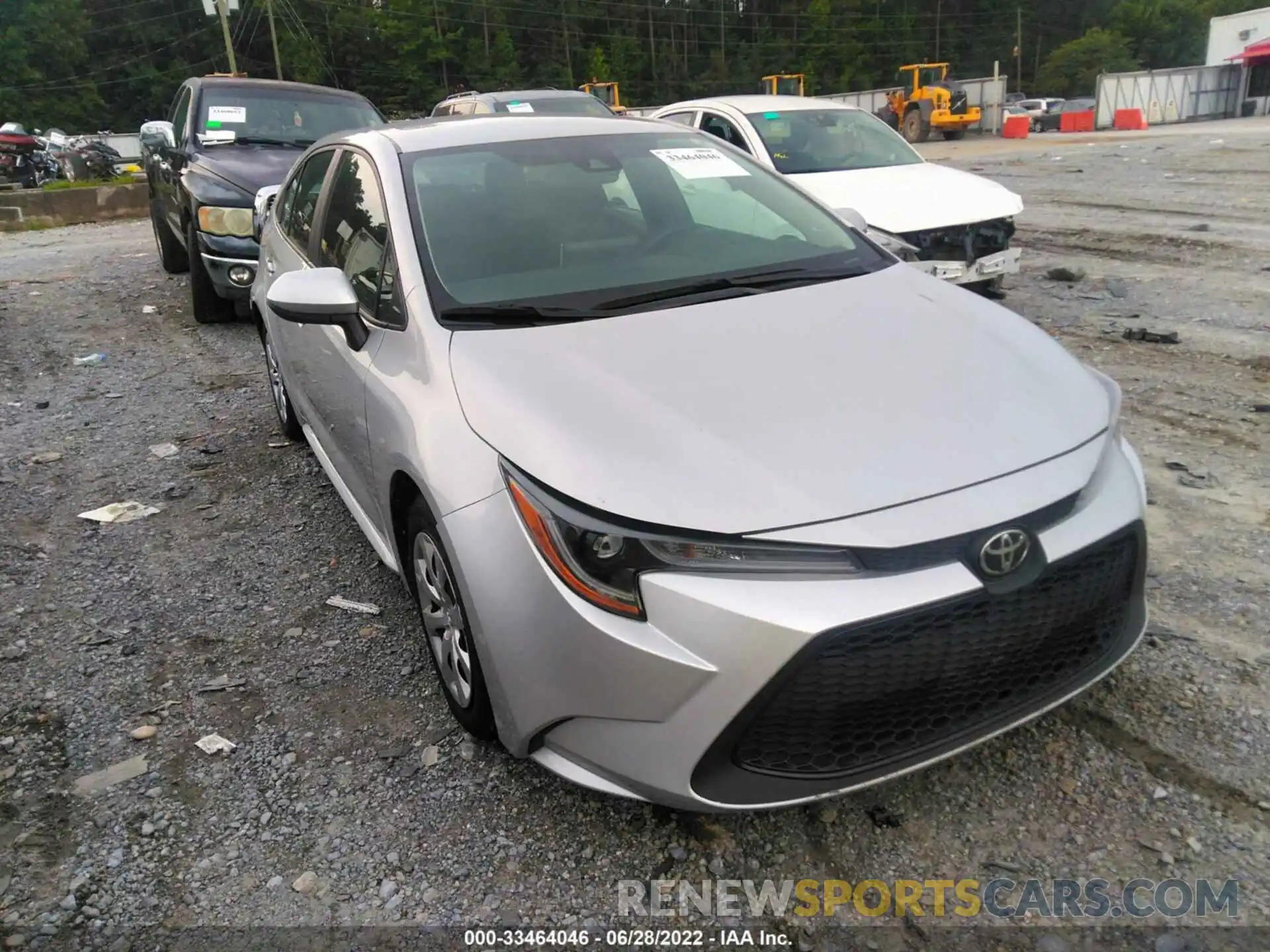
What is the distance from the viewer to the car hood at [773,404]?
80.7 inches

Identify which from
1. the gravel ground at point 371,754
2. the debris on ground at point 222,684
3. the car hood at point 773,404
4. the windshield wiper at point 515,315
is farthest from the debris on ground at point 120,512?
the car hood at point 773,404

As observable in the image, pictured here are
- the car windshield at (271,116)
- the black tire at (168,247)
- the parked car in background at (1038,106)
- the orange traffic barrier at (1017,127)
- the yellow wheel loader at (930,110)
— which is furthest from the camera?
the parked car in background at (1038,106)

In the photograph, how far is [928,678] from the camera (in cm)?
205

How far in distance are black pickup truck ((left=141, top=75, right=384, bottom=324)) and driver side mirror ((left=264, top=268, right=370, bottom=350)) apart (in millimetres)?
4426

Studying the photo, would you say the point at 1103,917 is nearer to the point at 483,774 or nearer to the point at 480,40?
the point at 483,774

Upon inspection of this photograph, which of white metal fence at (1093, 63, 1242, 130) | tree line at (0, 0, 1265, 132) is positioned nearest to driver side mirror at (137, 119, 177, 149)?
white metal fence at (1093, 63, 1242, 130)

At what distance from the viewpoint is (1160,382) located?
5383 mm

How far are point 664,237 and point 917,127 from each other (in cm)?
3252

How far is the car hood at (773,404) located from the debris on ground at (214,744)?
1.27 m

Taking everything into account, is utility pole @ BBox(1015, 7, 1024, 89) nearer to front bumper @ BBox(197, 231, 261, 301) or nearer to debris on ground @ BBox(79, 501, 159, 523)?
front bumper @ BBox(197, 231, 261, 301)

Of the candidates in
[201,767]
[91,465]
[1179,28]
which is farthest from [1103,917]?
[1179,28]

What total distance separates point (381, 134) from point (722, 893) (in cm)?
291

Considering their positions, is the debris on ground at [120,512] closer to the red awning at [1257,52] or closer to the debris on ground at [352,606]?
the debris on ground at [352,606]

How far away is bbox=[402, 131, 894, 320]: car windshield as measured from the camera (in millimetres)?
2932
